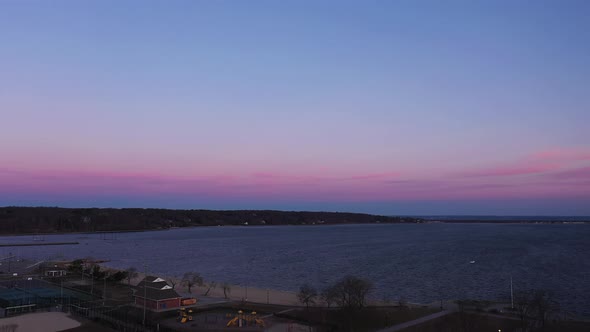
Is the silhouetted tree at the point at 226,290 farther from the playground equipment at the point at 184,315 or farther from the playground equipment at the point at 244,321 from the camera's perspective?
the playground equipment at the point at 244,321

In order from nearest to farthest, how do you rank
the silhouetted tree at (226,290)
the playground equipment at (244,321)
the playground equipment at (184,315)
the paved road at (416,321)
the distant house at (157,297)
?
the paved road at (416,321)
the playground equipment at (244,321)
the playground equipment at (184,315)
the distant house at (157,297)
the silhouetted tree at (226,290)

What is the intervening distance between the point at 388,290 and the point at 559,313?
50.6ft

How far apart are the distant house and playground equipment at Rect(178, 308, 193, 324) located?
4.93ft

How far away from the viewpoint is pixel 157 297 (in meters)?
34.2

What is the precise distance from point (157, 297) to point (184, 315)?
4133mm

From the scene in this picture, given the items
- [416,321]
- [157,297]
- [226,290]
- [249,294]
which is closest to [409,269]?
[249,294]

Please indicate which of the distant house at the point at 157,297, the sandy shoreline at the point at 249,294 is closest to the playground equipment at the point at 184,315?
the distant house at the point at 157,297

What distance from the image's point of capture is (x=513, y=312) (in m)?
32.0

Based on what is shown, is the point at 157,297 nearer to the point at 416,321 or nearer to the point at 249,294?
the point at 249,294

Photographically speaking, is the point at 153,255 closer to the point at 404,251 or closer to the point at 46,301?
the point at 404,251

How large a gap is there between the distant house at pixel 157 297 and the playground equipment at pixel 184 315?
1501mm

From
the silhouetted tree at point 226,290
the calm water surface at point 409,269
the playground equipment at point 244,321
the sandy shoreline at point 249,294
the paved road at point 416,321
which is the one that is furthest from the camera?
the calm water surface at point 409,269

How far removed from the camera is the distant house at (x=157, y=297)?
33969 millimetres

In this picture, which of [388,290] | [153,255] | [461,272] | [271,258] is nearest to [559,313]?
[388,290]
